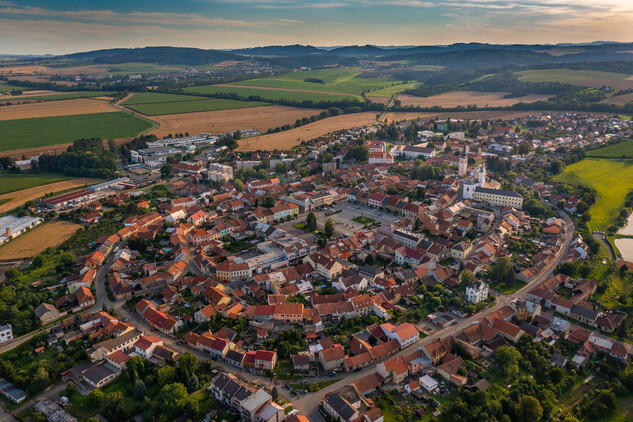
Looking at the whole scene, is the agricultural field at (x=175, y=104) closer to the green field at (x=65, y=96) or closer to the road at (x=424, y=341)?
the green field at (x=65, y=96)

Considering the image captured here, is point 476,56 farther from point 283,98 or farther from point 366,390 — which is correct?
point 366,390

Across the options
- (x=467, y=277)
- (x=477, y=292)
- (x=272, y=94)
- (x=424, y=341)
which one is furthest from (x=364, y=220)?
(x=272, y=94)

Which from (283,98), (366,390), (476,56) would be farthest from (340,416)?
(476,56)

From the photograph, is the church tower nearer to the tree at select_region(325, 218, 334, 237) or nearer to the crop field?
the tree at select_region(325, 218, 334, 237)

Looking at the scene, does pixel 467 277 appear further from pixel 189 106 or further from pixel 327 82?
pixel 327 82

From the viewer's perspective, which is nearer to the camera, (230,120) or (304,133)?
(304,133)

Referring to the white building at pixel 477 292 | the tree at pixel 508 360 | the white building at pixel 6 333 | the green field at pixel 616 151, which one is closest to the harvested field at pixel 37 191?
the white building at pixel 6 333
